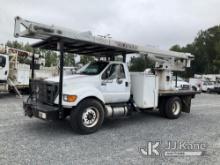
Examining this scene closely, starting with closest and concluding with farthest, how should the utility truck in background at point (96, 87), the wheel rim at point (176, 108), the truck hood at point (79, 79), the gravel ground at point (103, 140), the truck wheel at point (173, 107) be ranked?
the gravel ground at point (103, 140) → the utility truck in background at point (96, 87) → the truck hood at point (79, 79) → the truck wheel at point (173, 107) → the wheel rim at point (176, 108)

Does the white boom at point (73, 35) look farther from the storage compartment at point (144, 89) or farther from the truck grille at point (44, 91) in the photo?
the truck grille at point (44, 91)

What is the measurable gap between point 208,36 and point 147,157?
5773cm

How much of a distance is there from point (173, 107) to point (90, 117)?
13.1 ft

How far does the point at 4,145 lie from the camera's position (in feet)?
17.9

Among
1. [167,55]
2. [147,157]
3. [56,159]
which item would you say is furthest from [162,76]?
[56,159]

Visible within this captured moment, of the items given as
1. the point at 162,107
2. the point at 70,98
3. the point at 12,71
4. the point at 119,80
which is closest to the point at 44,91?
the point at 70,98

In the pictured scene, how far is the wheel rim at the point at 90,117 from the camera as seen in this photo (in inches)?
255

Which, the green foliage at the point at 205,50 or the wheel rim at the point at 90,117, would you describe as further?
the green foliage at the point at 205,50

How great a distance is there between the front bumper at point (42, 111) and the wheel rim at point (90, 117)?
0.69 meters

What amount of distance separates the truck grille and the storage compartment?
2.91 meters

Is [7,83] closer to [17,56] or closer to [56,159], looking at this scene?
[17,56]

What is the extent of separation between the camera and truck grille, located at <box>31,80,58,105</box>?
646cm

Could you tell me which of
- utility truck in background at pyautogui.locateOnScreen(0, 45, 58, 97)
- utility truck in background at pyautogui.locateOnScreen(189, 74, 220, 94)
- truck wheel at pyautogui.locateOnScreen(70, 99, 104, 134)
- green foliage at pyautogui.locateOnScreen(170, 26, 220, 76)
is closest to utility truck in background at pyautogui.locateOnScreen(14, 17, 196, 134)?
truck wheel at pyautogui.locateOnScreen(70, 99, 104, 134)

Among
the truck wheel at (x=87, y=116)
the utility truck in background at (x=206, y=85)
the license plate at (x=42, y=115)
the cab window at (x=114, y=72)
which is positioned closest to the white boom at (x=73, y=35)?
the cab window at (x=114, y=72)
